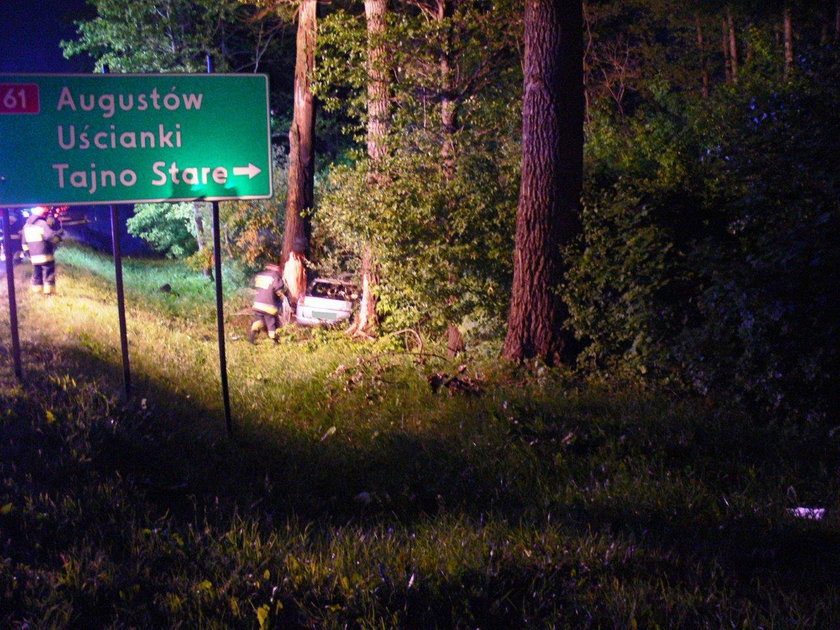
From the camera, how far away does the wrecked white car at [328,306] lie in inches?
632

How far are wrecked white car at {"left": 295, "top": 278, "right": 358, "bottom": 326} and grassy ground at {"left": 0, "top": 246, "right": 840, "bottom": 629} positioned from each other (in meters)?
5.91

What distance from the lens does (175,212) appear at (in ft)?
86.3

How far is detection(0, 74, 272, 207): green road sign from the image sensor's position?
24.7 ft

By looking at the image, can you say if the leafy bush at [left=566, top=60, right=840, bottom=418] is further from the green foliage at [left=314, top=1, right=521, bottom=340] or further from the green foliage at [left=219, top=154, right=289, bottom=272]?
the green foliage at [left=219, top=154, right=289, bottom=272]

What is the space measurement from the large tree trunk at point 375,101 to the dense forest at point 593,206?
0.04 m

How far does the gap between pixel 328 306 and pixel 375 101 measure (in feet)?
13.5

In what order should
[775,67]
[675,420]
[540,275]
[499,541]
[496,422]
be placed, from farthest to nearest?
[775,67] → [540,275] → [496,422] → [675,420] → [499,541]

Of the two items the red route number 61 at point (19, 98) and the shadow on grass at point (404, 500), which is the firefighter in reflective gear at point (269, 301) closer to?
the shadow on grass at point (404, 500)

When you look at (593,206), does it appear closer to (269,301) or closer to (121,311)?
(121,311)

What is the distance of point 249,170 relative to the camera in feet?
26.7

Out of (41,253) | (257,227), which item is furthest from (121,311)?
(257,227)

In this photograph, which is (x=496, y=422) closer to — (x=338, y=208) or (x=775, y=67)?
(x=338, y=208)

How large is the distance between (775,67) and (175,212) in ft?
58.8

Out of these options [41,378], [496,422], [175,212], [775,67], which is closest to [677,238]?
[496,422]
